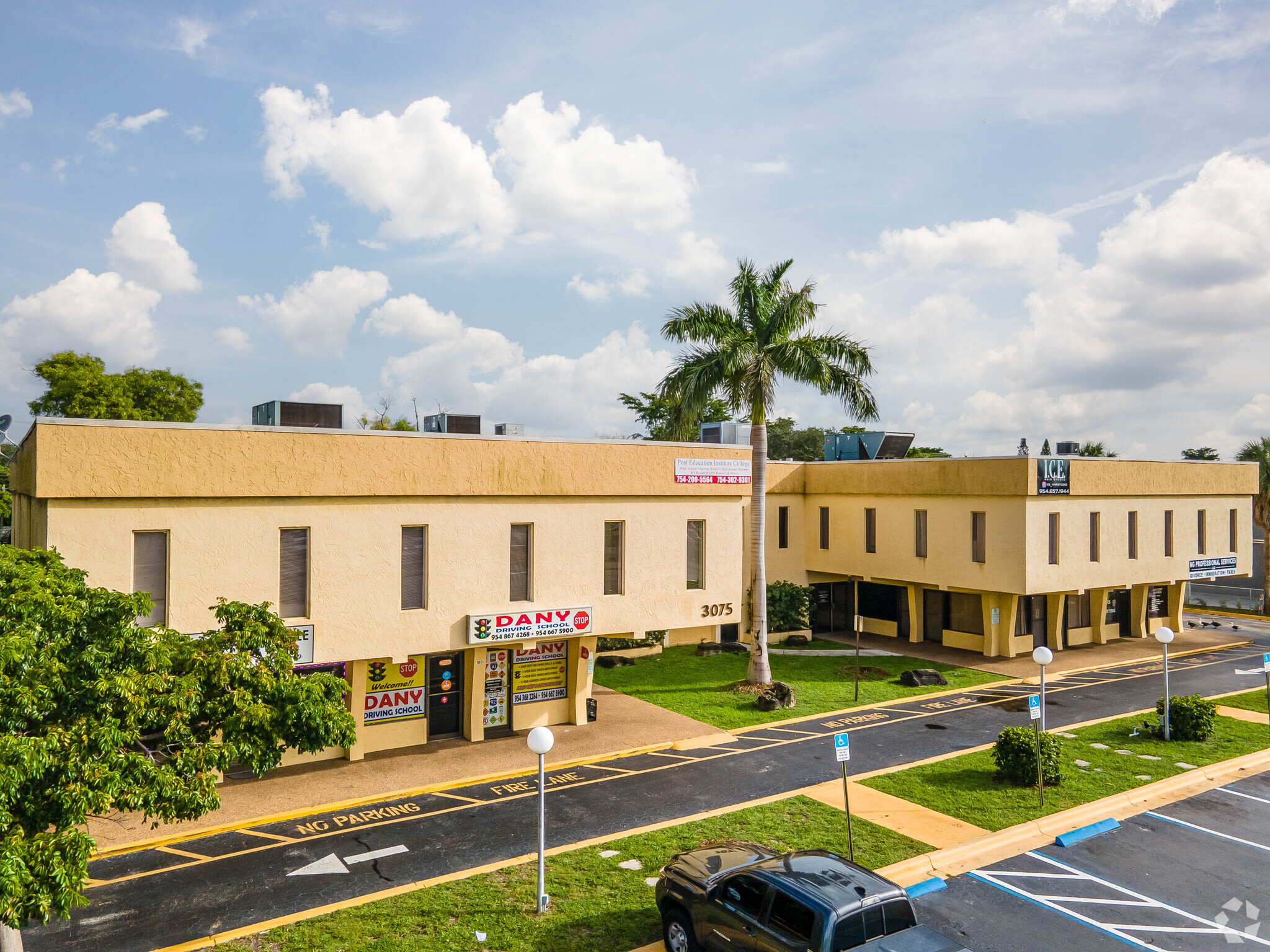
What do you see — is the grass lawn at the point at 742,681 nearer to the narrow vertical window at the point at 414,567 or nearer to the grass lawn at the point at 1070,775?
the grass lawn at the point at 1070,775

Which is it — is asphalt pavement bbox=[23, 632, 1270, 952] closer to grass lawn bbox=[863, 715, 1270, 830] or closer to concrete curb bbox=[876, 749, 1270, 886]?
grass lawn bbox=[863, 715, 1270, 830]

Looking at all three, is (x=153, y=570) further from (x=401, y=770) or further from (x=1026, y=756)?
(x=1026, y=756)

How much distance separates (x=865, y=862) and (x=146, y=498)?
Answer: 1550cm

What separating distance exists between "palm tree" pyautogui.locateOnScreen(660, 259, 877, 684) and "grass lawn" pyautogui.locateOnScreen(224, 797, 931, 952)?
1236cm

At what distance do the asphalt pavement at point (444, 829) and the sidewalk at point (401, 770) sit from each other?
0.74 meters

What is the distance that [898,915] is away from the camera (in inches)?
398

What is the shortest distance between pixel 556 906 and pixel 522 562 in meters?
10.1

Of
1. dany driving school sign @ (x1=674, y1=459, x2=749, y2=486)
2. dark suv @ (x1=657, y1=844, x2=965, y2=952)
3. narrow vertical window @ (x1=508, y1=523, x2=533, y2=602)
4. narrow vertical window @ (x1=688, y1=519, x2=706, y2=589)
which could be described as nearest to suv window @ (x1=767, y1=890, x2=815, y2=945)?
dark suv @ (x1=657, y1=844, x2=965, y2=952)

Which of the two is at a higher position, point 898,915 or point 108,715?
point 108,715

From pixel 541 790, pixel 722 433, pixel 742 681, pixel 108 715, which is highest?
pixel 722 433

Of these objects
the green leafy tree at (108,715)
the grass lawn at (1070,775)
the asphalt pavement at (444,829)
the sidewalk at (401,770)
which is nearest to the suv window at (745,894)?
the asphalt pavement at (444,829)

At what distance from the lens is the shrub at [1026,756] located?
59.2 feet

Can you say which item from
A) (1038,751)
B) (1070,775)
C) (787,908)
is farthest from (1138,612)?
(787,908)

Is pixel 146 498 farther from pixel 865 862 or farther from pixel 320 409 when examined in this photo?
pixel 865 862
